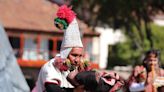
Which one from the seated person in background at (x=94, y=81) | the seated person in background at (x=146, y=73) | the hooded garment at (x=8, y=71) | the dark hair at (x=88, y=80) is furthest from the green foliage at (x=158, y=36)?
the dark hair at (x=88, y=80)

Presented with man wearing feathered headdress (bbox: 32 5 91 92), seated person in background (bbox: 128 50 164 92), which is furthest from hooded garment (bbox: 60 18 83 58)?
seated person in background (bbox: 128 50 164 92)

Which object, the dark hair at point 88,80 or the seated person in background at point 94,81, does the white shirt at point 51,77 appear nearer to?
the seated person in background at point 94,81

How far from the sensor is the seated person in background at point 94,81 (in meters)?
4.99

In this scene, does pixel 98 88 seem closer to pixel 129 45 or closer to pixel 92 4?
pixel 92 4

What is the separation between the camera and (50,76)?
5.62 meters

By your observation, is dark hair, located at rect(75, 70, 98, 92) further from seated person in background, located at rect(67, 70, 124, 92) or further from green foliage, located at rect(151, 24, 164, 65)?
green foliage, located at rect(151, 24, 164, 65)

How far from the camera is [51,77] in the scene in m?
5.60

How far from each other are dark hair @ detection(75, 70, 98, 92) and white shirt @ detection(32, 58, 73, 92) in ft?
1.47

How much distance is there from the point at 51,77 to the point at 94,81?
0.70 metres

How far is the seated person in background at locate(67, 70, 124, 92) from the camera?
4988mm

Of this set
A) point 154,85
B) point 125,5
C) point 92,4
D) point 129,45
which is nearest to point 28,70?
point 92,4

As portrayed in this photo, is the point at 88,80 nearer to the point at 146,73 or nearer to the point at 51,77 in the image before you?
the point at 51,77

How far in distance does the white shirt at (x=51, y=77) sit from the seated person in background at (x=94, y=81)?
0.32m

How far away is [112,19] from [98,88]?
25799 mm
